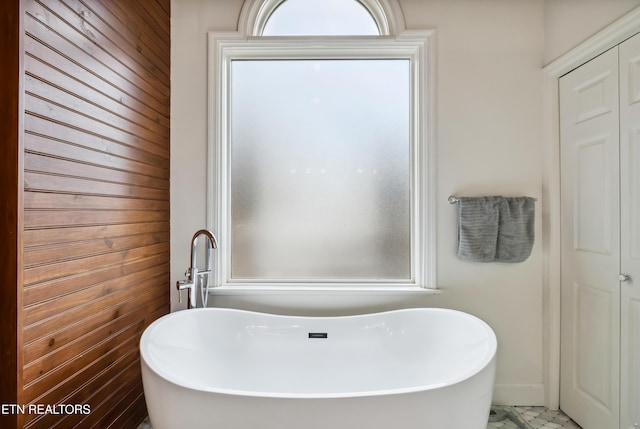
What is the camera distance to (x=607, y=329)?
1.68 m

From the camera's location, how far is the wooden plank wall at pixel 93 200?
3.85ft

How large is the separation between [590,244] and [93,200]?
2.38 metres

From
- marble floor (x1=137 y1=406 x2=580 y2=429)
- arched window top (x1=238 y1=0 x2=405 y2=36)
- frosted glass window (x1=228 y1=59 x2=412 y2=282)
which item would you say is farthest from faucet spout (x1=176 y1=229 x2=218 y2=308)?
arched window top (x1=238 y1=0 x2=405 y2=36)


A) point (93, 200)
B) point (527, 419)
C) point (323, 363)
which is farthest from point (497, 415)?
point (93, 200)

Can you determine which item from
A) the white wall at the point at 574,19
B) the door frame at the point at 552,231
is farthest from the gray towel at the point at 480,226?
the white wall at the point at 574,19

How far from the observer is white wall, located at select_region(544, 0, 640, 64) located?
1.60m

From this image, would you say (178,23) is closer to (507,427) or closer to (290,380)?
(290,380)

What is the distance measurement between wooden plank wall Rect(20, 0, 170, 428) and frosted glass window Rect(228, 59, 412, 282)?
50cm

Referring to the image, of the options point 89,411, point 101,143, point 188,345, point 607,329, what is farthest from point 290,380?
point 607,329

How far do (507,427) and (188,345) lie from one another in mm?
1710

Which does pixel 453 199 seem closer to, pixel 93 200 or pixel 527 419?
pixel 527 419

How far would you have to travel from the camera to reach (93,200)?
57.6 inches

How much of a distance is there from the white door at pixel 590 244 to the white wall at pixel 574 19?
0.49 ft

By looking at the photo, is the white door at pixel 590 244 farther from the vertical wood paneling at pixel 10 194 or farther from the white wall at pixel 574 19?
the vertical wood paneling at pixel 10 194
